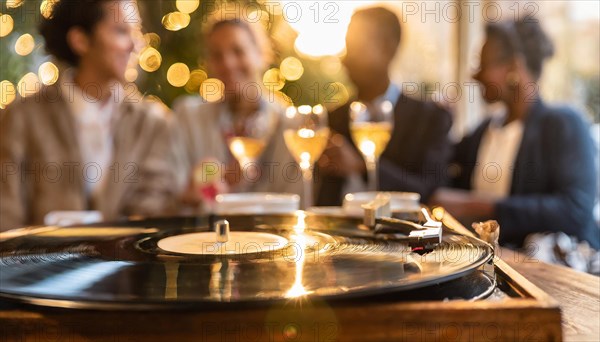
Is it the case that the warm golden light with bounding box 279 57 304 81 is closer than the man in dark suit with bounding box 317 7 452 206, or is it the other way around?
the man in dark suit with bounding box 317 7 452 206

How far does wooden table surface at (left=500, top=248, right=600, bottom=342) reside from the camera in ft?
1.71

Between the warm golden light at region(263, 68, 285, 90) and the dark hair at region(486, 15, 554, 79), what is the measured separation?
5.47ft

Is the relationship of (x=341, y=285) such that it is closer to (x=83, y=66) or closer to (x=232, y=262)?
(x=232, y=262)

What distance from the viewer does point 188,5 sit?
2.87 meters

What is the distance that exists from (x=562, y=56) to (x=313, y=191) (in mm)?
1420

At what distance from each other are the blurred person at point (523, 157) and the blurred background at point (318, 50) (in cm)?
74

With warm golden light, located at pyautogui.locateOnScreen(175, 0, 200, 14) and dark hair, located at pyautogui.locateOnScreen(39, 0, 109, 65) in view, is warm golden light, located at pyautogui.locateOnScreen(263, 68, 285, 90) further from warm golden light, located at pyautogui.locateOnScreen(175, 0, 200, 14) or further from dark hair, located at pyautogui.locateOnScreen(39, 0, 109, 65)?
dark hair, located at pyautogui.locateOnScreen(39, 0, 109, 65)

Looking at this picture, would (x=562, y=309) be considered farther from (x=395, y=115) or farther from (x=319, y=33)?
(x=319, y=33)

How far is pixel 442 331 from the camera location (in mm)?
439

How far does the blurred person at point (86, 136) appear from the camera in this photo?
72.2 inches

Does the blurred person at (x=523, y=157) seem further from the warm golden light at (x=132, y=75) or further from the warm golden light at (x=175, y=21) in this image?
the warm golden light at (x=132, y=75)

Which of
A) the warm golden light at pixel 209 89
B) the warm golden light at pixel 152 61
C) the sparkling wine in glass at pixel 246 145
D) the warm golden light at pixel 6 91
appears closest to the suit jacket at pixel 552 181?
the sparkling wine in glass at pixel 246 145

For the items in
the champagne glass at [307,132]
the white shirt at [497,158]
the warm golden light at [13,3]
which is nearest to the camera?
the champagne glass at [307,132]

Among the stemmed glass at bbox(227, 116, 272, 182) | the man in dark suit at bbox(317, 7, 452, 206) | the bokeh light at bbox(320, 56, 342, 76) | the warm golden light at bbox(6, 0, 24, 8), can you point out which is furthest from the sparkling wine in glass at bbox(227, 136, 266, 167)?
the bokeh light at bbox(320, 56, 342, 76)
